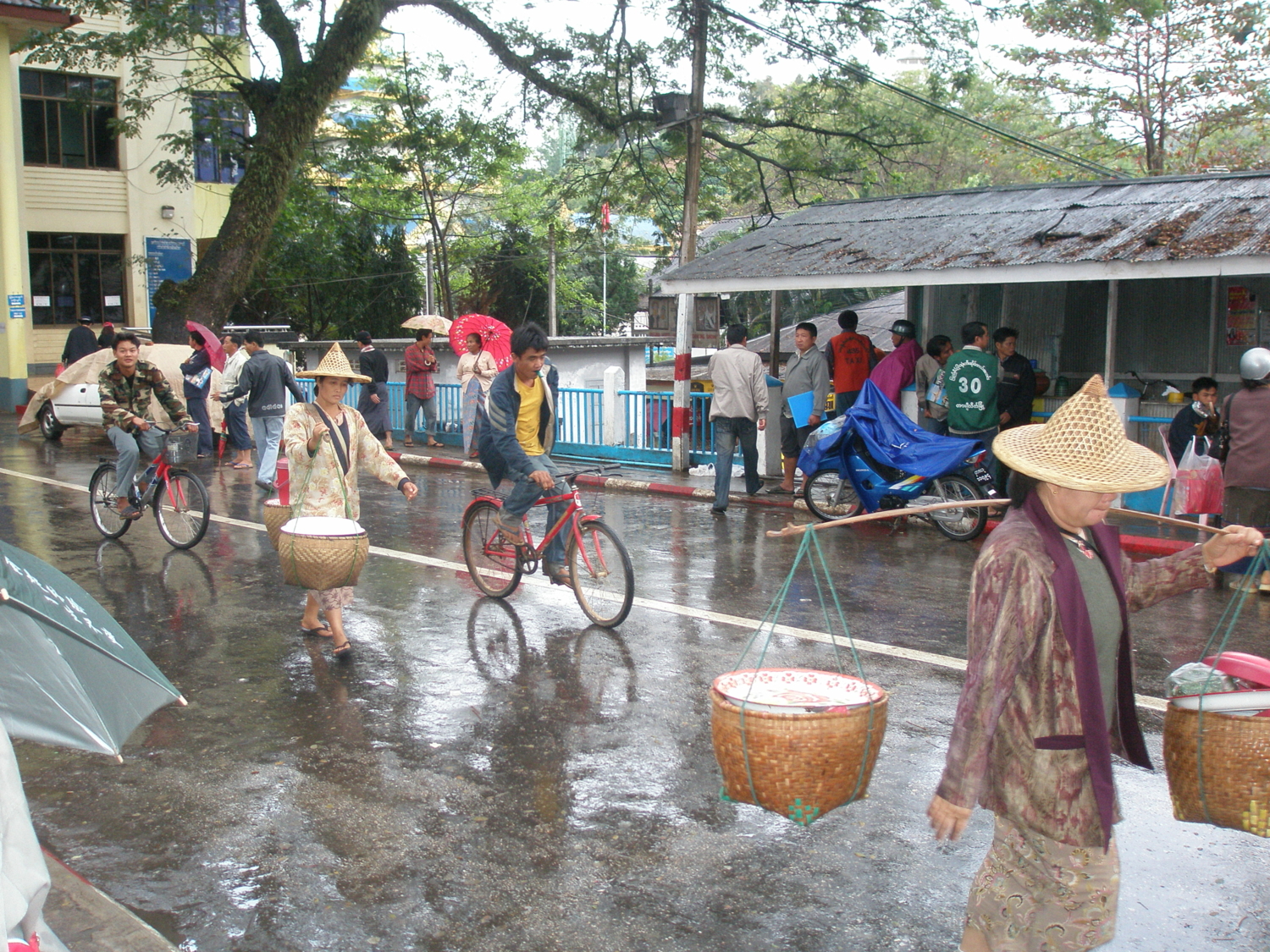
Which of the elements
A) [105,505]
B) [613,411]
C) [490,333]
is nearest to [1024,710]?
[105,505]

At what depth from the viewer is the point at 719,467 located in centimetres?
1221

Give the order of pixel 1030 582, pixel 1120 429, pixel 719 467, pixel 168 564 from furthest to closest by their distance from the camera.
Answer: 1. pixel 719 467
2. pixel 168 564
3. pixel 1120 429
4. pixel 1030 582

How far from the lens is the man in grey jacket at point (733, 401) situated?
11992 millimetres

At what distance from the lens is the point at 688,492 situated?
44.7 feet

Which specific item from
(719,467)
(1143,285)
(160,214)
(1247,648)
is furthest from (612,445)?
(160,214)

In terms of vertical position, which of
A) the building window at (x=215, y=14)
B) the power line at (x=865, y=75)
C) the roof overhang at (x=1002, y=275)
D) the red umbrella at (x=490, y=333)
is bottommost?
the red umbrella at (x=490, y=333)

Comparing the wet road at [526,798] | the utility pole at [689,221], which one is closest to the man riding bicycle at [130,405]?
the wet road at [526,798]

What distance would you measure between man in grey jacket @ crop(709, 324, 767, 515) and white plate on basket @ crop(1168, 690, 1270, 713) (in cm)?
897

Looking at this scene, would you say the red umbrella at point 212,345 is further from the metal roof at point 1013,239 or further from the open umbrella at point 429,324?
the metal roof at point 1013,239

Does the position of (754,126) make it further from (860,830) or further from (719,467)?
(860,830)

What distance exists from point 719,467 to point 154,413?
10.0m

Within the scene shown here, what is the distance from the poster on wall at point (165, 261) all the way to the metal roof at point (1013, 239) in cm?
1797

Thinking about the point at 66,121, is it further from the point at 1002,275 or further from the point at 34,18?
the point at 1002,275

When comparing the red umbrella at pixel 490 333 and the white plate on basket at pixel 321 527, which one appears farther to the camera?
the red umbrella at pixel 490 333
